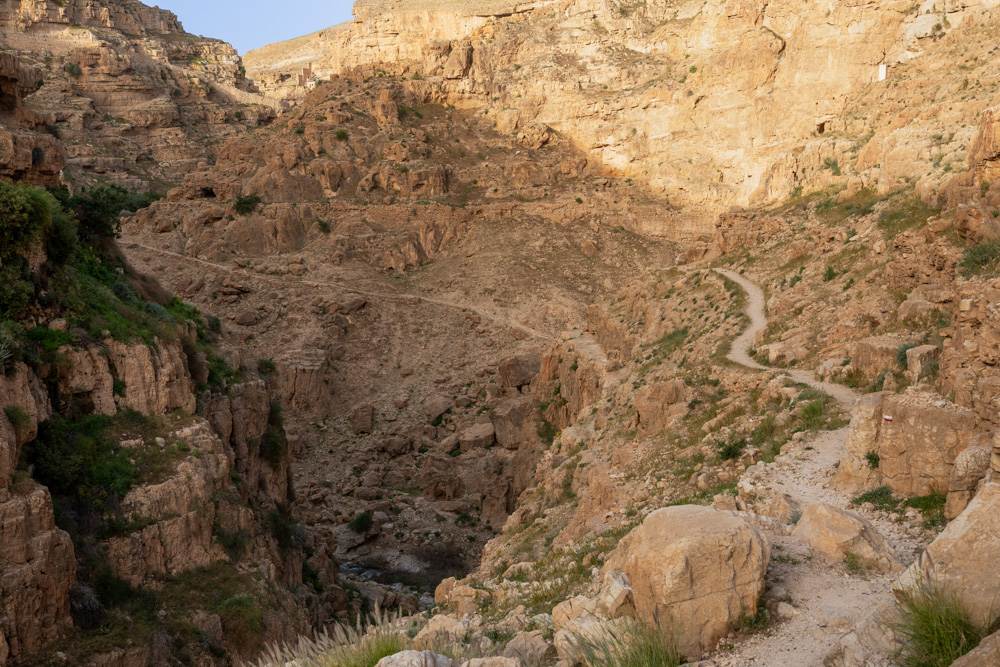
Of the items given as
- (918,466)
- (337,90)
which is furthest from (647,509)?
(337,90)

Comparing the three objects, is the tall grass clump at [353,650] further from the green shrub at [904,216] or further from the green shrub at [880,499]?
the green shrub at [904,216]

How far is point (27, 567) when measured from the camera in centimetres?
1222

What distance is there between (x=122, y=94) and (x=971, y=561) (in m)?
88.1

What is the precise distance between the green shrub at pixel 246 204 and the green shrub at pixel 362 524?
2831 centimetres

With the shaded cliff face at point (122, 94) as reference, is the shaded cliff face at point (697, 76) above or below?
below

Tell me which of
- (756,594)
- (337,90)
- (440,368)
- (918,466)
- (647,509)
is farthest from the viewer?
(337,90)

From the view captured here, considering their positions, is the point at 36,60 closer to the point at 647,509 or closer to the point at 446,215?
the point at 446,215

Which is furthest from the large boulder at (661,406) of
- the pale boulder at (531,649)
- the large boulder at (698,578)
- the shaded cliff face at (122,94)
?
the shaded cliff face at (122,94)

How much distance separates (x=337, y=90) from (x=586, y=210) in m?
26.9

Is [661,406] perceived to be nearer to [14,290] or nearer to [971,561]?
[971,561]

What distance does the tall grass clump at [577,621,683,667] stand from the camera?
568 cm

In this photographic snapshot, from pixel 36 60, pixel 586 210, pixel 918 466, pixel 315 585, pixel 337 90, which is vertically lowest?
pixel 315 585

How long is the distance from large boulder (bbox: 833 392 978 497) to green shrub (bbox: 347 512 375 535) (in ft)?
76.6

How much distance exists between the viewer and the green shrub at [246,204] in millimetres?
50606
